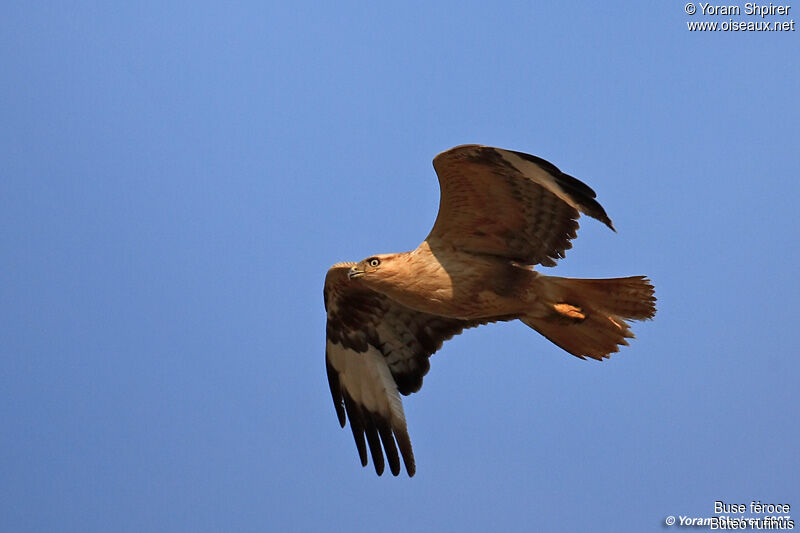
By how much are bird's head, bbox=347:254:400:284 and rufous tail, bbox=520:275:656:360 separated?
118cm

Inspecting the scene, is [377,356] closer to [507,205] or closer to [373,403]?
[373,403]

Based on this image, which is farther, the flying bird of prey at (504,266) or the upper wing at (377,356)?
the upper wing at (377,356)

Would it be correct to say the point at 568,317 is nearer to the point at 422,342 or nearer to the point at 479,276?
the point at 479,276

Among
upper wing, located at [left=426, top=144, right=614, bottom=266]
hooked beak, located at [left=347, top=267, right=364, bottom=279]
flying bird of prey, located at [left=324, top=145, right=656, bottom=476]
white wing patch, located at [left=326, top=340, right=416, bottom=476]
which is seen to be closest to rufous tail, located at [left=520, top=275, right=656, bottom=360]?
flying bird of prey, located at [left=324, top=145, right=656, bottom=476]

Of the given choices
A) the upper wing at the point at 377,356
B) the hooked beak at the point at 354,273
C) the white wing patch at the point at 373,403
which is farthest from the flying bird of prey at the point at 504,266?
the white wing patch at the point at 373,403

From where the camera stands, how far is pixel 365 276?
27.5 feet

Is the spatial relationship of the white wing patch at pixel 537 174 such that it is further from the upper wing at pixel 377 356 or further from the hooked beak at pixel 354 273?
the upper wing at pixel 377 356

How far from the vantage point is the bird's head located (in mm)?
8352

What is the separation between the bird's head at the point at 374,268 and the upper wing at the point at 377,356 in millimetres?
766

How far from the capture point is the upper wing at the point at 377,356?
934 cm

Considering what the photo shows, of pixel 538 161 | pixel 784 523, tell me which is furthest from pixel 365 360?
pixel 784 523

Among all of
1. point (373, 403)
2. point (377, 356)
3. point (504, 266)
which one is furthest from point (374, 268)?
point (373, 403)

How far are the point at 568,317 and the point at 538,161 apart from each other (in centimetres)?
138

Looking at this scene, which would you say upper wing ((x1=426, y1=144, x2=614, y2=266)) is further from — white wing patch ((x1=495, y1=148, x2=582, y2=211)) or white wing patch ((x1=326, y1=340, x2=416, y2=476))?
white wing patch ((x1=326, y1=340, x2=416, y2=476))
